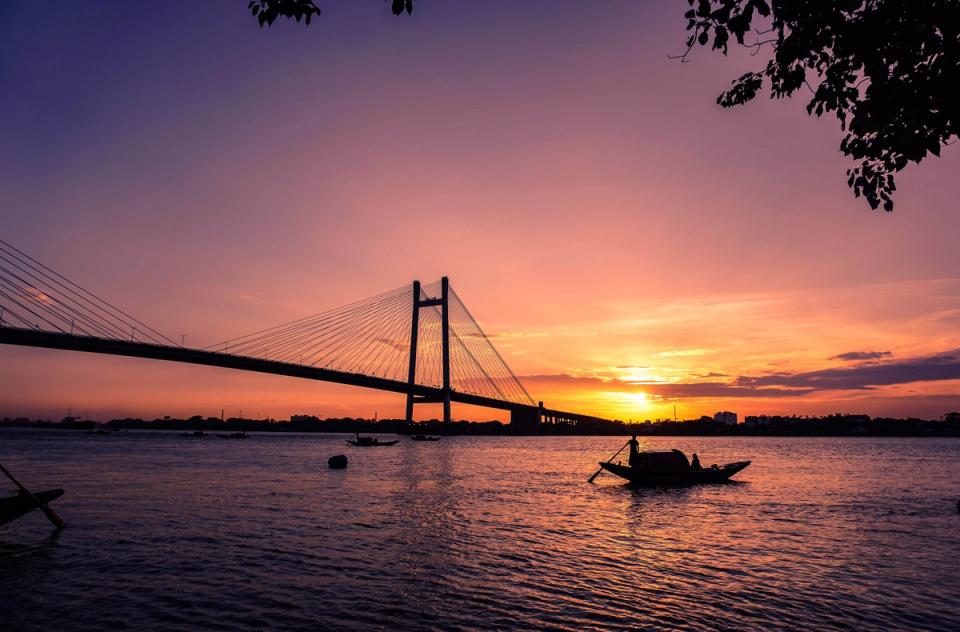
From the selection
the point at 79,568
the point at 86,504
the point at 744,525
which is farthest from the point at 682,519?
the point at 86,504

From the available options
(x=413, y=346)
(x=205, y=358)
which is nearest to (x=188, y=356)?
(x=205, y=358)

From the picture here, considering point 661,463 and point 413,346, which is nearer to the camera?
point 661,463

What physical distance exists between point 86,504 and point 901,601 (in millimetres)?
29134

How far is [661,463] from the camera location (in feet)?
111

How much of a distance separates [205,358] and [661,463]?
55109 millimetres

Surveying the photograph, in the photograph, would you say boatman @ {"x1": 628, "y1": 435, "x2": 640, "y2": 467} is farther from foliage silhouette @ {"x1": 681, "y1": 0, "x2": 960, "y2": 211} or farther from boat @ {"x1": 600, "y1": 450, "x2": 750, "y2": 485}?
foliage silhouette @ {"x1": 681, "y1": 0, "x2": 960, "y2": 211}

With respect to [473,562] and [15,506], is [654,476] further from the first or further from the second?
[15,506]

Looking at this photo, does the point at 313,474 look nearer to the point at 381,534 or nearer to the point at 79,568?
the point at 381,534

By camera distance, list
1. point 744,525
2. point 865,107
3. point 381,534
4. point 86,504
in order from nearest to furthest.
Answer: point 865,107
point 381,534
point 744,525
point 86,504

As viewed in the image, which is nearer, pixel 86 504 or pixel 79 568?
pixel 79 568

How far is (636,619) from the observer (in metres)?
10.1

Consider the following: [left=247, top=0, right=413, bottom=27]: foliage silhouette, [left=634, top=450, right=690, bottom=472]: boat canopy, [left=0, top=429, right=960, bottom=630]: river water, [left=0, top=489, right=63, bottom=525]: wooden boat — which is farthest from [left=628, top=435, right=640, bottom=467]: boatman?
[left=247, top=0, right=413, bottom=27]: foliage silhouette

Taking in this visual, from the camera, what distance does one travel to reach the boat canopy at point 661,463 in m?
33.7

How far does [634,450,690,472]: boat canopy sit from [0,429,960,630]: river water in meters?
4.85
